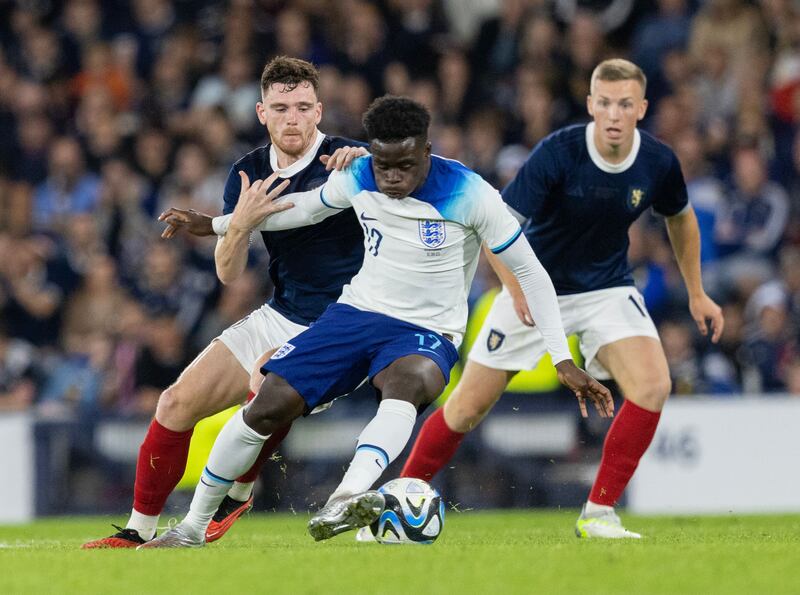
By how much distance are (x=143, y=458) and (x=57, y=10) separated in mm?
9826

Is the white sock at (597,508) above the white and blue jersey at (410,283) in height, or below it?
below

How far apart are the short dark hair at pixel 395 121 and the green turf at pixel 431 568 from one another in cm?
160

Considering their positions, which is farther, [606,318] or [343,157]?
[606,318]

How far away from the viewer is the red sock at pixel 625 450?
23.2 ft

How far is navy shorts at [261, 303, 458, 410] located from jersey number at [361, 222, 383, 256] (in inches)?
10.2

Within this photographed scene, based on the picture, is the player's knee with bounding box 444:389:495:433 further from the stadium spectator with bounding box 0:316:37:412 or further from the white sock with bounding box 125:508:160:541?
the stadium spectator with bounding box 0:316:37:412

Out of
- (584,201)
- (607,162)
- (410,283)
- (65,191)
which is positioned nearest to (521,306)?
(584,201)

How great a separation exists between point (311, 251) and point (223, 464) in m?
1.14

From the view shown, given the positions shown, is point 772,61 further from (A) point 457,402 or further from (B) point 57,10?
(B) point 57,10

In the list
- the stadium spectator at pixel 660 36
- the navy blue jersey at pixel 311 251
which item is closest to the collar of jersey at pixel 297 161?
the navy blue jersey at pixel 311 251

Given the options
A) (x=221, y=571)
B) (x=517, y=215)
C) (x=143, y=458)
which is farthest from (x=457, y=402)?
(x=221, y=571)

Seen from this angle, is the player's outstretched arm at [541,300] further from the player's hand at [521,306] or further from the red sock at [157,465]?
the red sock at [157,465]

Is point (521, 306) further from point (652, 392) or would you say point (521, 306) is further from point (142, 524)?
point (142, 524)

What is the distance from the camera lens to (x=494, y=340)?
731 cm
